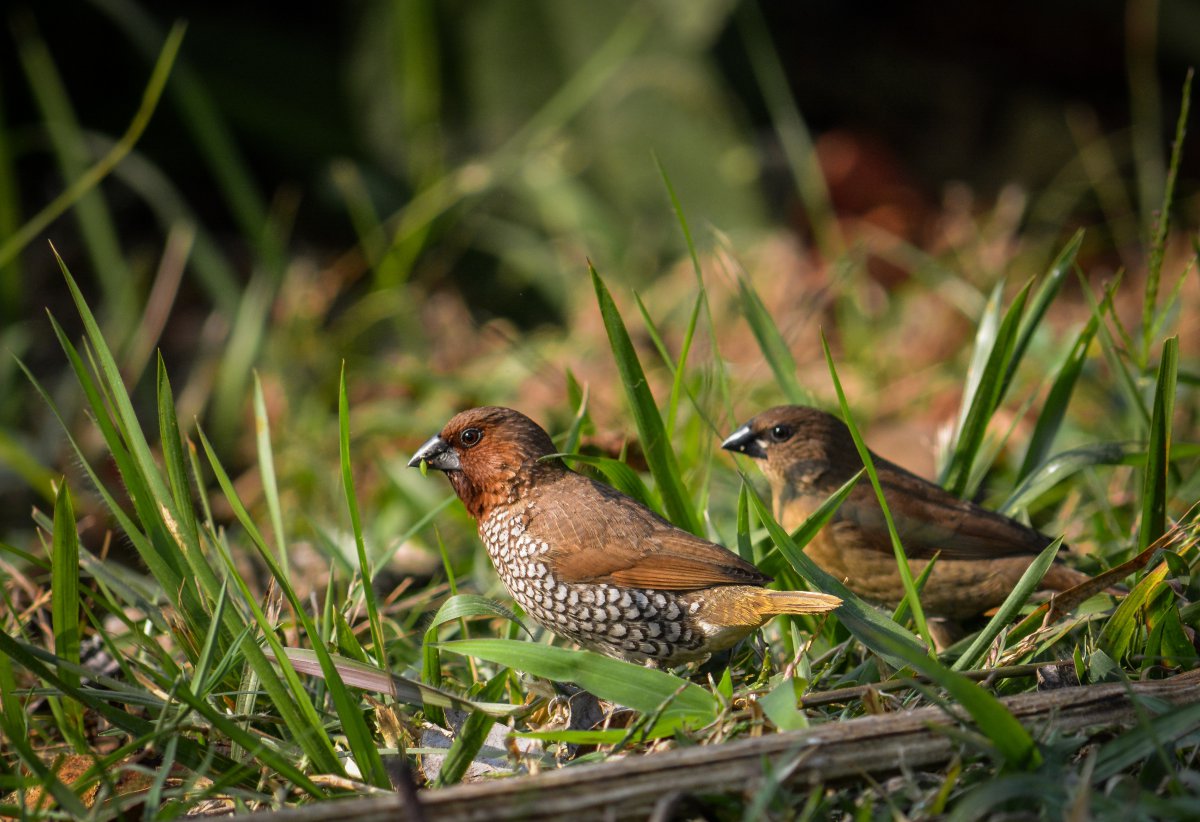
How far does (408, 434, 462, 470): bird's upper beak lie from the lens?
120 inches

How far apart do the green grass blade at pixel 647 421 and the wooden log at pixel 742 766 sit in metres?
0.93

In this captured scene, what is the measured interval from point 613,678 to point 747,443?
1353 millimetres

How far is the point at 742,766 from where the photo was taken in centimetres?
188

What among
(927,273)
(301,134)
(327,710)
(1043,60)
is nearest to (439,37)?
(301,134)

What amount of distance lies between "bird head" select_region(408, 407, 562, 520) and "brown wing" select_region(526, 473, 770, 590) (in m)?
0.17

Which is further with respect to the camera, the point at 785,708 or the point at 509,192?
the point at 509,192

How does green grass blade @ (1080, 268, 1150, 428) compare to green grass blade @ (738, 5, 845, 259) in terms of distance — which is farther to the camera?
green grass blade @ (738, 5, 845, 259)

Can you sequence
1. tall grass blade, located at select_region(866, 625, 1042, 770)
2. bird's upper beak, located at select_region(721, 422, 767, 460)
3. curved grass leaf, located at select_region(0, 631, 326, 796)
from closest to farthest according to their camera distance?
tall grass blade, located at select_region(866, 625, 1042, 770) → curved grass leaf, located at select_region(0, 631, 326, 796) → bird's upper beak, located at select_region(721, 422, 767, 460)

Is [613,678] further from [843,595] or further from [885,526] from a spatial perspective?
[885,526]

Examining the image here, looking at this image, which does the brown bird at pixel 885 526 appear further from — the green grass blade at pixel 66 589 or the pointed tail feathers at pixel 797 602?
the green grass blade at pixel 66 589

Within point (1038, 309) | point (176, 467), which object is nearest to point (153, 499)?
point (176, 467)

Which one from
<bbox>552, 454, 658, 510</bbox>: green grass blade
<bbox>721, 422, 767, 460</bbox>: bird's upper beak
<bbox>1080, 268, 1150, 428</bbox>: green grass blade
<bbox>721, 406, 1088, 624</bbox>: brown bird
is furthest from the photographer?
<bbox>721, 422, 767, 460</bbox>: bird's upper beak

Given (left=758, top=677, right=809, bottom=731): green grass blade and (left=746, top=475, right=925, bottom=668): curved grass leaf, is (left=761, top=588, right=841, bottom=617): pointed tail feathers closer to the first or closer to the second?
(left=746, top=475, right=925, bottom=668): curved grass leaf

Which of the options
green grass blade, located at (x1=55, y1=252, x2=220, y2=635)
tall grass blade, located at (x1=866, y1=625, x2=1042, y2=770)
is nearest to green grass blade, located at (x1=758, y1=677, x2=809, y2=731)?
tall grass blade, located at (x1=866, y1=625, x2=1042, y2=770)
